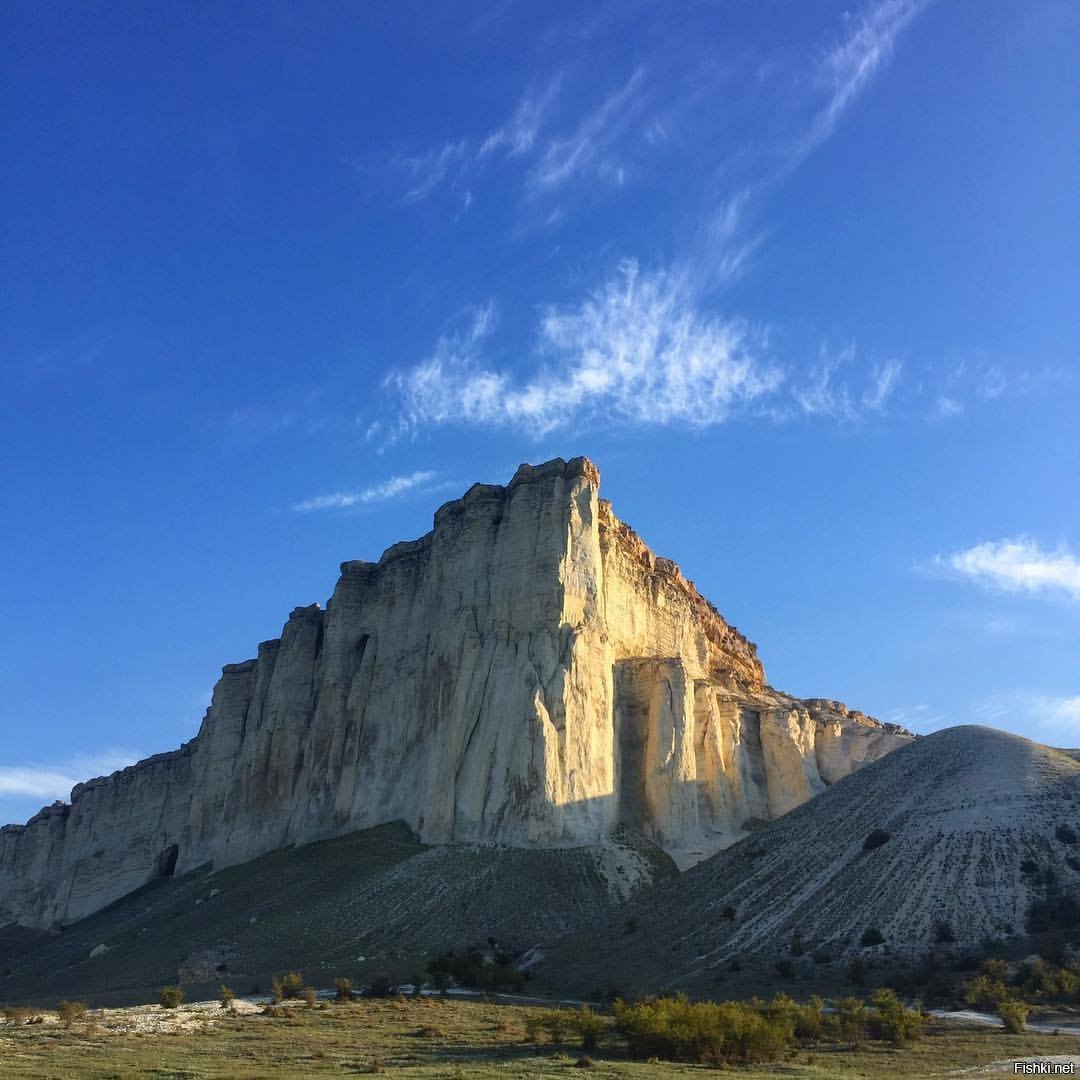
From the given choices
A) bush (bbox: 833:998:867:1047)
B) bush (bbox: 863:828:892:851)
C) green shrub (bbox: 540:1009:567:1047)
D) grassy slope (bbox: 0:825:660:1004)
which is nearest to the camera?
→ green shrub (bbox: 540:1009:567:1047)

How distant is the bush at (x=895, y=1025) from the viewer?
70.3 ft

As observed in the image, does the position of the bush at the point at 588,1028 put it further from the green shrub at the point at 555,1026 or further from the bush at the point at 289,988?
the bush at the point at 289,988

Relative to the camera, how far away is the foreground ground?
18484 mm

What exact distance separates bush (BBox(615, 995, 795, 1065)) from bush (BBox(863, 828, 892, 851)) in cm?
1704

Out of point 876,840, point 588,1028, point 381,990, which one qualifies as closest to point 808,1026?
point 588,1028

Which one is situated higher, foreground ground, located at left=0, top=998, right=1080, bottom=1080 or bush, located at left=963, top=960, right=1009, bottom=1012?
bush, located at left=963, top=960, right=1009, bottom=1012

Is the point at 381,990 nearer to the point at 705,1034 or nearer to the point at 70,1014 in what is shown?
the point at 70,1014

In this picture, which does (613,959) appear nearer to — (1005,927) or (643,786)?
(1005,927)

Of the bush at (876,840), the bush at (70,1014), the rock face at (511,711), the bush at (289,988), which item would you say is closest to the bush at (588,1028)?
the bush at (70,1014)

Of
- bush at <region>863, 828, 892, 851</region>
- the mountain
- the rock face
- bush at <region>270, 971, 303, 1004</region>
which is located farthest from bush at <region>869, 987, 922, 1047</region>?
the rock face

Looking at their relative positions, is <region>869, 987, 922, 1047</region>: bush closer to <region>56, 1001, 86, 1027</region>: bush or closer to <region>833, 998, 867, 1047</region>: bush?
<region>833, 998, 867, 1047</region>: bush

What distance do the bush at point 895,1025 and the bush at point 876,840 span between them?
15626 mm

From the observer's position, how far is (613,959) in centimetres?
3647

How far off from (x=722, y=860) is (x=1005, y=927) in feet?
40.5
